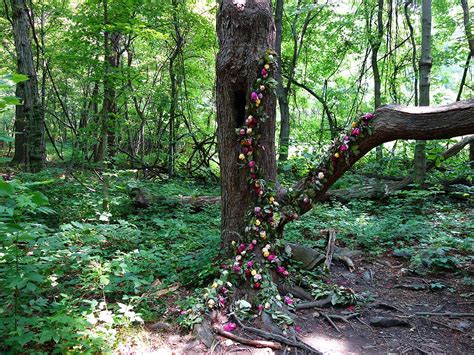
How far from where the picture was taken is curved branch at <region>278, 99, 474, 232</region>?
3391 millimetres

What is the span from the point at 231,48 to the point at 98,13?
5.50 m

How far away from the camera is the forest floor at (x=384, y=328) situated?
116 inches

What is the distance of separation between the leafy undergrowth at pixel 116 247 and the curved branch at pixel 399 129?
122 centimetres

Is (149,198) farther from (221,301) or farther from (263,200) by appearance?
(221,301)

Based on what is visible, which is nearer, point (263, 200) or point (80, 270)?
Answer: point (263, 200)

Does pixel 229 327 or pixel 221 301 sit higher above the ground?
pixel 221 301

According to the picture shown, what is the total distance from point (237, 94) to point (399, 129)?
1.76 m

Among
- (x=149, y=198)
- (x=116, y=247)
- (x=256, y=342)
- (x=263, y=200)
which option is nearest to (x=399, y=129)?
(x=263, y=200)

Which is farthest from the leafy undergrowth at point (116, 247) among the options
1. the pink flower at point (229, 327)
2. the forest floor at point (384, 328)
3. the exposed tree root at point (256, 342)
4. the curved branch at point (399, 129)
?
the curved branch at point (399, 129)

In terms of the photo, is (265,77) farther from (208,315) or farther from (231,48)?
(208,315)

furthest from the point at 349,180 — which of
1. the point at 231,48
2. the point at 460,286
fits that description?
the point at 231,48

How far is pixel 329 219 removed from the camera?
6734 millimetres

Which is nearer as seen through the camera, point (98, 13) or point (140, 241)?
point (140, 241)

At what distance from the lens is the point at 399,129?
3.55 m
